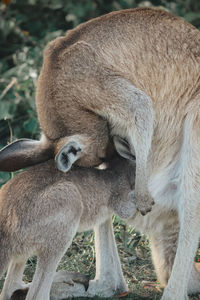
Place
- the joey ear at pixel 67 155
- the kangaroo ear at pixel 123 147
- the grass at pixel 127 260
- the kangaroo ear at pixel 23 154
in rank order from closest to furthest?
the joey ear at pixel 67 155 → the kangaroo ear at pixel 23 154 → the kangaroo ear at pixel 123 147 → the grass at pixel 127 260

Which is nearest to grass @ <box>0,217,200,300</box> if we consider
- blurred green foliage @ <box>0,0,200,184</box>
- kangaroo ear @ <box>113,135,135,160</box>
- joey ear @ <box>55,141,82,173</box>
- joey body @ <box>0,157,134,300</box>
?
joey body @ <box>0,157,134,300</box>

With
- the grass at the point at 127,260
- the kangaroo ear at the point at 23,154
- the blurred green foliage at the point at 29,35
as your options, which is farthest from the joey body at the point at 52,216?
the blurred green foliage at the point at 29,35

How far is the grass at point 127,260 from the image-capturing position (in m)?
5.13

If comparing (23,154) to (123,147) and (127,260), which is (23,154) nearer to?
(123,147)

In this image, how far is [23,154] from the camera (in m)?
4.78

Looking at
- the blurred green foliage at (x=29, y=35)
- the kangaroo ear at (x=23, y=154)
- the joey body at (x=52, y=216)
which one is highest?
the kangaroo ear at (x=23, y=154)

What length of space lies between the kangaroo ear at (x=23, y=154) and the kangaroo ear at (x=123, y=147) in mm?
461

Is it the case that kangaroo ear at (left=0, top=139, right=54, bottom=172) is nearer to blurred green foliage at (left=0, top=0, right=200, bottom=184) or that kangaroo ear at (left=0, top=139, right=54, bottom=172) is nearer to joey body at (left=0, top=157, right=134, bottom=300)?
joey body at (left=0, top=157, right=134, bottom=300)

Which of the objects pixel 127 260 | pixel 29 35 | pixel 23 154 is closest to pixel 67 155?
pixel 23 154

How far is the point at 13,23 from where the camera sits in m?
8.62

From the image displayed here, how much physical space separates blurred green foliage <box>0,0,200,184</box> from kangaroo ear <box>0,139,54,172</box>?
1.99 metres

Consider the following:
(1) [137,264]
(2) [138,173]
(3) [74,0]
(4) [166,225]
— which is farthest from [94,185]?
(3) [74,0]

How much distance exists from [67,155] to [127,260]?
4.26 ft

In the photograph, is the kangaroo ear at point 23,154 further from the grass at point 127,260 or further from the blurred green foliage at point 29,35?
the blurred green foliage at point 29,35
